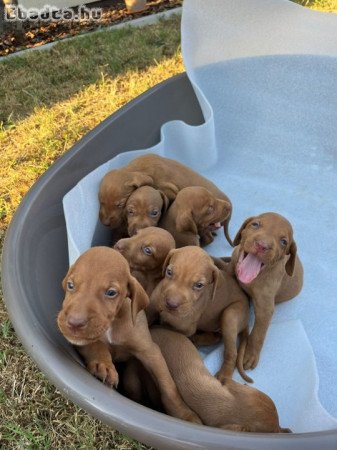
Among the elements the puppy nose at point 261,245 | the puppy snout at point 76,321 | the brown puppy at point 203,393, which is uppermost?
the puppy snout at point 76,321

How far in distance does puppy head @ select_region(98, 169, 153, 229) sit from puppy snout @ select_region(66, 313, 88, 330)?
3.84 ft

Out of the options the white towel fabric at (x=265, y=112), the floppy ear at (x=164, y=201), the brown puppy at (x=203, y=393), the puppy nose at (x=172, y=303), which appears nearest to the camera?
the brown puppy at (x=203, y=393)

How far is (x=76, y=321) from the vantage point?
6.46 ft

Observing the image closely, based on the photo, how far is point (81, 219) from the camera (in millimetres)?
2969

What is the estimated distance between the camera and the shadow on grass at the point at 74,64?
5.03 metres

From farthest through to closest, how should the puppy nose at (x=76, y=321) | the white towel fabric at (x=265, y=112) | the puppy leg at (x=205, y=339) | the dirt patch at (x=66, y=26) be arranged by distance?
1. the dirt patch at (x=66, y=26)
2. the white towel fabric at (x=265, y=112)
3. the puppy leg at (x=205, y=339)
4. the puppy nose at (x=76, y=321)

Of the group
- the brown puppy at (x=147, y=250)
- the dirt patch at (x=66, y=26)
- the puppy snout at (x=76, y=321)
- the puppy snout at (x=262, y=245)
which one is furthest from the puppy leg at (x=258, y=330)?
the dirt patch at (x=66, y=26)

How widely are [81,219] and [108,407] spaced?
1.23 metres

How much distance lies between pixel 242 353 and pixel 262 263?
0.42 metres

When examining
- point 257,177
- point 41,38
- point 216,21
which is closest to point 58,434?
point 257,177

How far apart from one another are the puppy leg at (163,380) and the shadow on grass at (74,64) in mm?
2908

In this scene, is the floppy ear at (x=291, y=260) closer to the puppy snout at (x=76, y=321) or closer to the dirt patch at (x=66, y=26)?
the puppy snout at (x=76, y=321)

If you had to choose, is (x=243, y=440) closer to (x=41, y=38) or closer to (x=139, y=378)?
(x=139, y=378)

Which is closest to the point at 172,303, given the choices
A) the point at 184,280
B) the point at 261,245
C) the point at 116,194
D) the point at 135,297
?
the point at 184,280
